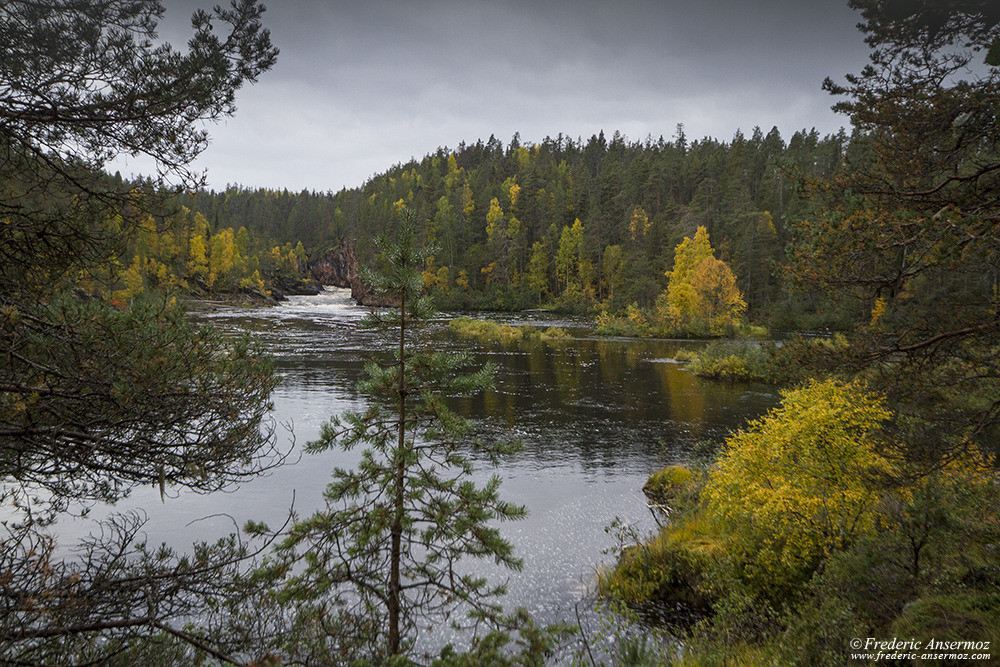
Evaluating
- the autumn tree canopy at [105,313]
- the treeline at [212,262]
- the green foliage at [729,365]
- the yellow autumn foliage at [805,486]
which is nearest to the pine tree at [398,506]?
the autumn tree canopy at [105,313]

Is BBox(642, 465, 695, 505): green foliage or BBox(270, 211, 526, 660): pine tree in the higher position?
BBox(270, 211, 526, 660): pine tree

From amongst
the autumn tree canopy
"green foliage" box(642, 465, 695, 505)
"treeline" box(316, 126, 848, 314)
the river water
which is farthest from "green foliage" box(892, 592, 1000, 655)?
"treeline" box(316, 126, 848, 314)

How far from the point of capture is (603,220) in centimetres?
8050

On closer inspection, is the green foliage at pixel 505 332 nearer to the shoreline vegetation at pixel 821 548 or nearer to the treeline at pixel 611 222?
the treeline at pixel 611 222

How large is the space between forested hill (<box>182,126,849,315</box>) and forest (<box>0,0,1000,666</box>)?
2010 inches

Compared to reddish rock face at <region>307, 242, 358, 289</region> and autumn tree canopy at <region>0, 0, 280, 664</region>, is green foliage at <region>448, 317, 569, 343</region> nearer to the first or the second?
autumn tree canopy at <region>0, 0, 280, 664</region>

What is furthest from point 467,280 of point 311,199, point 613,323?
point 311,199

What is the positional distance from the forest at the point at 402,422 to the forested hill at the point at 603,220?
51045 millimetres

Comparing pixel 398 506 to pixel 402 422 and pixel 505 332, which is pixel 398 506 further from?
pixel 505 332

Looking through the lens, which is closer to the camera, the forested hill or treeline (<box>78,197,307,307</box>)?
treeline (<box>78,197,307,307</box>)

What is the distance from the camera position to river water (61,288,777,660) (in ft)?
35.9

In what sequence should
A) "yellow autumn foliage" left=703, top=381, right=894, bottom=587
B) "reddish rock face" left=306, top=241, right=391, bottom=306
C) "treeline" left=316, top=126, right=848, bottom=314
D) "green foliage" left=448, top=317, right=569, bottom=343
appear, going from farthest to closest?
"reddish rock face" left=306, top=241, right=391, bottom=306, "treeline" left=316, top=126, right=848, bottom=314, "green foliage" left=448, top=317, right=569, bottom=343, "yellow autumn foliage" left=703, top=381, right=894, bottom=587

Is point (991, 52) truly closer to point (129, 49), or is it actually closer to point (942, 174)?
point (942, 174)

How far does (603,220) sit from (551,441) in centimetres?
6796
